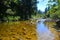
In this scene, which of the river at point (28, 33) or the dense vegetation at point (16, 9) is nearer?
the river at point (28, 33)

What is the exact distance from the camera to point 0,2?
133ft

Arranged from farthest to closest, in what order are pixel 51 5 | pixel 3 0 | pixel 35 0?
1. pixel 35 0
2. pixel 3 0
3. pixel 51 5

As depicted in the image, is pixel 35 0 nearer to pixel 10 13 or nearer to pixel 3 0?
pixel 10 13

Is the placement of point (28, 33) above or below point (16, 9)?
above

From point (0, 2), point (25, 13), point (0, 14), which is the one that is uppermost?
→ point (0, 2)

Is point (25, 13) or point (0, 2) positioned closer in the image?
point (0, 2)

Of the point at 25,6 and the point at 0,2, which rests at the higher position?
the point at 0,2

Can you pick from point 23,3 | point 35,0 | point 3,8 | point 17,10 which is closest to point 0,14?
point 3,8

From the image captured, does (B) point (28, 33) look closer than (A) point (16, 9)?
Yes

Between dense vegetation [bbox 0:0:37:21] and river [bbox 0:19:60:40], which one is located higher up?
river [bbox 0:19:60:40]

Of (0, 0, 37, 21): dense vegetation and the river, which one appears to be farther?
(0, 0, 37, 21): dense vegetation

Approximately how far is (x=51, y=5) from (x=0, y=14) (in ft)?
52.4

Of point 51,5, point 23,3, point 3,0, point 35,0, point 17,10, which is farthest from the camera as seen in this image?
point 35,0

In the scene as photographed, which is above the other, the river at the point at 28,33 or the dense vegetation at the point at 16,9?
the river at the point at 28,33
